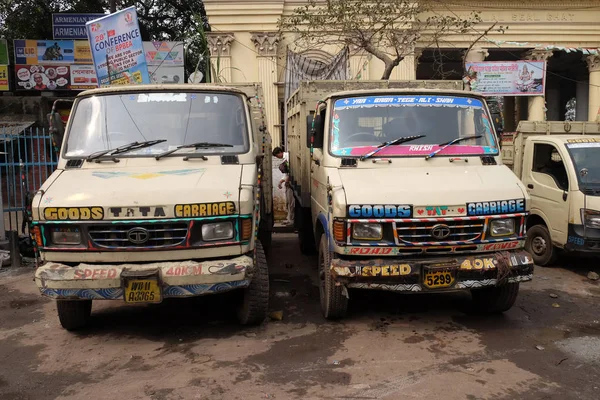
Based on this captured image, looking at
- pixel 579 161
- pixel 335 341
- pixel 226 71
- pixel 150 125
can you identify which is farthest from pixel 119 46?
pixel 579 161

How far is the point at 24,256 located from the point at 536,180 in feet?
25.8

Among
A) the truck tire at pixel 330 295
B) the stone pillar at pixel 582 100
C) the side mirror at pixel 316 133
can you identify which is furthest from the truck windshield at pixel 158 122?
the stone pillar at pixel 582 100

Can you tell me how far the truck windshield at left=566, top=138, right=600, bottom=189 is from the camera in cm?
658

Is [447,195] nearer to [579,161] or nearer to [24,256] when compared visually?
[579,161]

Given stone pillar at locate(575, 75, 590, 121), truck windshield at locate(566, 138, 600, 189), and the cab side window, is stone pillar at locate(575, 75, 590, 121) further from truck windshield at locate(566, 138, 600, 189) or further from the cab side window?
truck windshield at locate(566, 138, 600, 189)

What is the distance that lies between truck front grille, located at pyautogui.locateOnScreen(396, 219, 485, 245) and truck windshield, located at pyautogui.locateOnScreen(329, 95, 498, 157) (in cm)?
93

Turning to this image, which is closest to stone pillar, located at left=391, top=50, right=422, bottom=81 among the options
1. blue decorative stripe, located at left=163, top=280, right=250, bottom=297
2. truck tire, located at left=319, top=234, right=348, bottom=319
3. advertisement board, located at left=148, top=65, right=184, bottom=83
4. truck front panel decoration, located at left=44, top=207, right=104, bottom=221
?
advertisement board, located at left=148, top=65, right=184, bottom=83

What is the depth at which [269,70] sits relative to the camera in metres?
15.0

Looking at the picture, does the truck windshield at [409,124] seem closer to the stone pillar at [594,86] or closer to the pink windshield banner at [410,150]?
the pink windshield banner at [410,150]

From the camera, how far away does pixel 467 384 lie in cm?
361

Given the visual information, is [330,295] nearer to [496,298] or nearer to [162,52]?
[496,298]

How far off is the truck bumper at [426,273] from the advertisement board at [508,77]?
12.0 meters

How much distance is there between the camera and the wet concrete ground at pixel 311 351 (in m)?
3.60

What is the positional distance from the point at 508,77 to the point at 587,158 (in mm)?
9572
